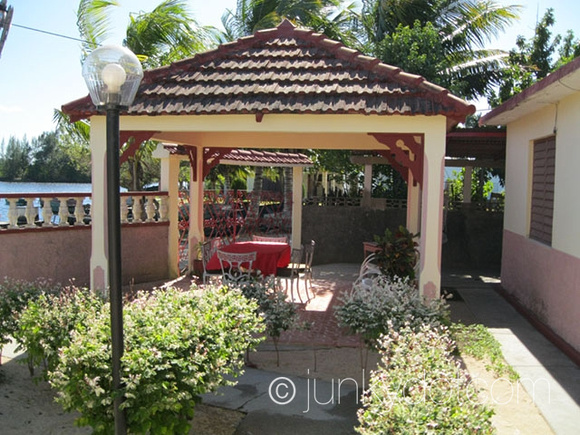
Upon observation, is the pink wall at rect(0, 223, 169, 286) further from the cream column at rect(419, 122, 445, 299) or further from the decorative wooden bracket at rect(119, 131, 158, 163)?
the cream column at rect(419, 122, 445, 299)

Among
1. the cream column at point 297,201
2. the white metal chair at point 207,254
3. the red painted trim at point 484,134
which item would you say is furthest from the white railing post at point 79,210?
the red painted trim at point 484,134

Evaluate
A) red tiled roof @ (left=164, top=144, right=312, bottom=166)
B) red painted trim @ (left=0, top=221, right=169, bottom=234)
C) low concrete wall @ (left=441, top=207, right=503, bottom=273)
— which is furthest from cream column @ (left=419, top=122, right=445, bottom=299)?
low concrete wall @ (left=441, top=207, right=503, bottom=273)

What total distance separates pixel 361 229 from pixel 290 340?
7794mm

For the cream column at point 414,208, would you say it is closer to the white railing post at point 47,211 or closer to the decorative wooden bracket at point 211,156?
the decorative wooden bracket at point 211,156

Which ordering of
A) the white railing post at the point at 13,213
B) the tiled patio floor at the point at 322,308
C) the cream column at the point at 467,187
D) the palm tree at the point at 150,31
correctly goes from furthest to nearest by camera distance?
1. the cream column at the point at 467,187
2. the palm tree at the point at 150,31
3. the white railing post at the point at 13,213
4. the tiled patio floor at the point at 322,308

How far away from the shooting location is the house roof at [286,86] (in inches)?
265

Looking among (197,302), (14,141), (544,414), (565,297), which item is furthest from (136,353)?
(14,141)

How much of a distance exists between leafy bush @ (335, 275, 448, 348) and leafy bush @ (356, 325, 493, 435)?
1.35 meters

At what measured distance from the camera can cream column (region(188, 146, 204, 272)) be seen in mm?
11516

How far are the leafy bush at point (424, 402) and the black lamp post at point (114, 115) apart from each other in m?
1.55

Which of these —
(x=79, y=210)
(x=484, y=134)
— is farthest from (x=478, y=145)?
(x=79, y=210)

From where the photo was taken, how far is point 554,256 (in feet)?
24.7

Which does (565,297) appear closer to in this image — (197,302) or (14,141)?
(197,302)

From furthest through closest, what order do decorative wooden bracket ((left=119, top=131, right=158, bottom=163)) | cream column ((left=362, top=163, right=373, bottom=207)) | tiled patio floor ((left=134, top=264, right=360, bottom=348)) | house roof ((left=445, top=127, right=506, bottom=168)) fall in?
1. cream column ((left=362, top=163, right=373, bottom=207))
2. house roof ((left=445, top=127, right=506, bottom=168))
3. decorative wooden bracket ((left=119, top=131, right=158, bottom=163))
4. tiled patio floor ((left=134, top=264, right=360, bottom=348))
